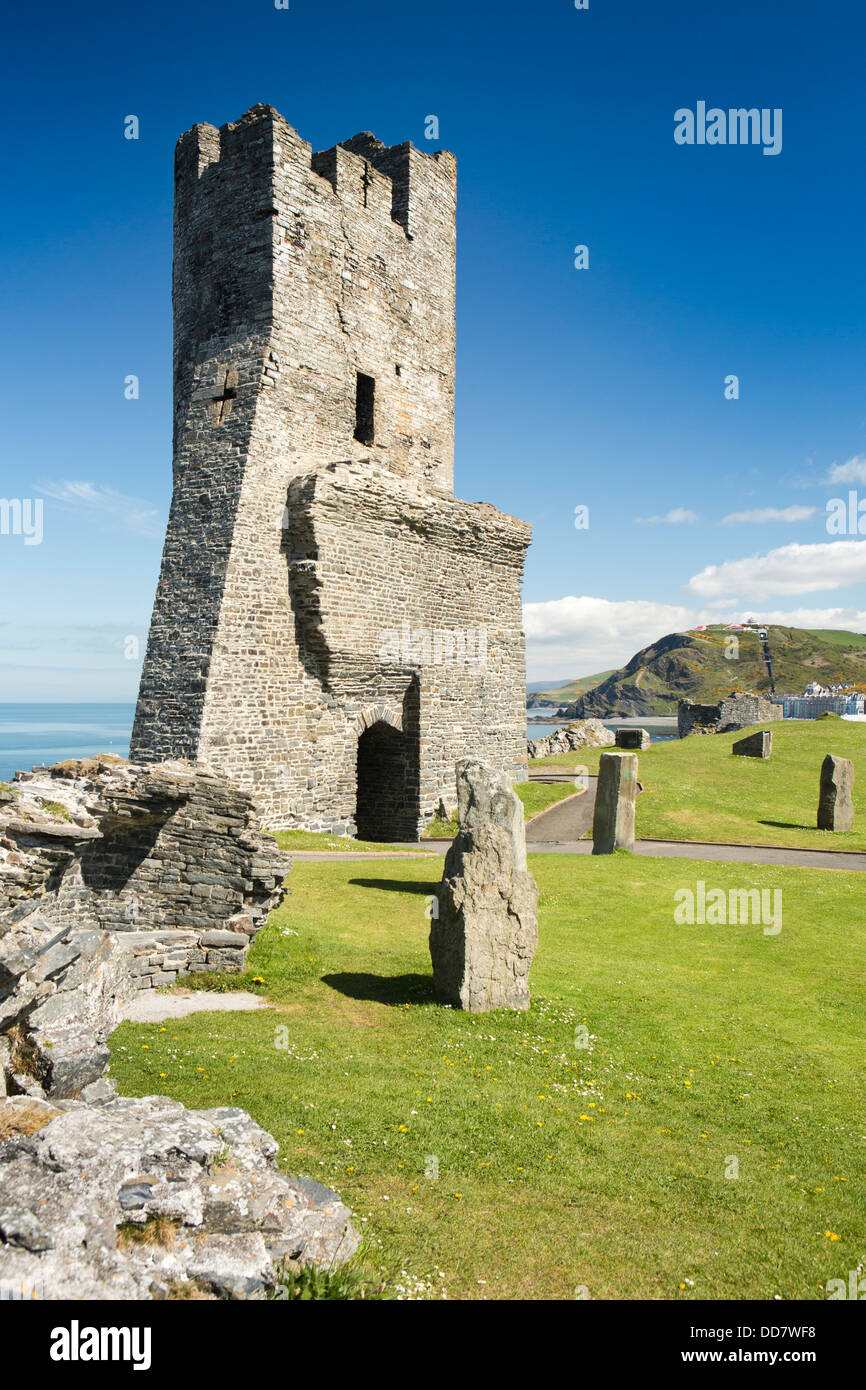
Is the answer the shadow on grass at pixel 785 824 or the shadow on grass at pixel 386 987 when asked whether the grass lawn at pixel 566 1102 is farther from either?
the shadow on grass at pixel 785 824

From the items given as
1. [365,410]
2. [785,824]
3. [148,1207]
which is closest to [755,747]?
[785,824]

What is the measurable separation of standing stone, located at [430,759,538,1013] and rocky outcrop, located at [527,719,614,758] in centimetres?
2915

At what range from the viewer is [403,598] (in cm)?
2372

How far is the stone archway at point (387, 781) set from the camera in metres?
24.0

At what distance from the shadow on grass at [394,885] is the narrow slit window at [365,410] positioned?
47.4 feet

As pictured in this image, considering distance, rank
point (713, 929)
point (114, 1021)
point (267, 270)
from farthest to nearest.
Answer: point (267, 270) < point (713, 929) < point (114, 1021)

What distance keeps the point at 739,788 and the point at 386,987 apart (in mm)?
20996

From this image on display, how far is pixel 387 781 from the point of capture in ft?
81.2

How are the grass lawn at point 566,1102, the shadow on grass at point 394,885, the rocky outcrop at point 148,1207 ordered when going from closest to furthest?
the rocky outcrop at point 148,1207 < the grass lawn at point 566,1102 < the shadow on grass at point 394,885

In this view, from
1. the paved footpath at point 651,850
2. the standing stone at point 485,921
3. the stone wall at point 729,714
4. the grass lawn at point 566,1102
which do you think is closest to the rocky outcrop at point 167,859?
the grass lawn at point 566,1102

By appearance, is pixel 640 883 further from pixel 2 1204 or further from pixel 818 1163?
pixel 2 1204

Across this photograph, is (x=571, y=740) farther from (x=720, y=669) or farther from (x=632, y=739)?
(x=720, y=669)
